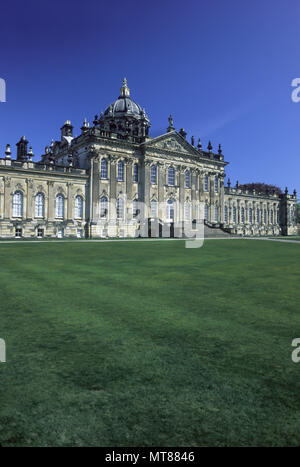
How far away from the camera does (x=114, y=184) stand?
47.8 meters

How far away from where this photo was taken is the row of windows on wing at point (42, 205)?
4031 centimetres

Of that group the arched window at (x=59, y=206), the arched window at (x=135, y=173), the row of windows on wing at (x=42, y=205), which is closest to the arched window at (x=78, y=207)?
the row of windows on wing at (x=42, y=205)

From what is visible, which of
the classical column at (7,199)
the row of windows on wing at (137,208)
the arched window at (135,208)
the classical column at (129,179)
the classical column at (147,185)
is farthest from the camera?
the classical column at (147,185)

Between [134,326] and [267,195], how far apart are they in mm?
78887

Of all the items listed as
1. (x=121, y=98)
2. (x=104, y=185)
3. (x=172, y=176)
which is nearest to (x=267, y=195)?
(x=172, y=176)

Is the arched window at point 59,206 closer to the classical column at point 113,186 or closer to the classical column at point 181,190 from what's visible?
the classical column at point 113,186

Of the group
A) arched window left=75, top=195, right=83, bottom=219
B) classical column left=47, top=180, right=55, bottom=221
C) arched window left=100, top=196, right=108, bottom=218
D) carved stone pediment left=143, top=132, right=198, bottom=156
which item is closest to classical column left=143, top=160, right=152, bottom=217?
carved stone pediment left=143, top=132, right=198, bottom=156

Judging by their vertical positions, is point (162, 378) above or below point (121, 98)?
below

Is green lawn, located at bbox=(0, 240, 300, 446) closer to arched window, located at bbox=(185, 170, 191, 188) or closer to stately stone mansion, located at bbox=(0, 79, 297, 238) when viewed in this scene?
stately stone mansion, located at bbox=(0, 79, 297, 238)

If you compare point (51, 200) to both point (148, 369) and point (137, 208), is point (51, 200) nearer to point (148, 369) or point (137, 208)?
point (137, 208)

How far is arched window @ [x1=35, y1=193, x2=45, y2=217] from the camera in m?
41.8

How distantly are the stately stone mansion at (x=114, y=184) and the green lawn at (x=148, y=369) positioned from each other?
36.4 metres
